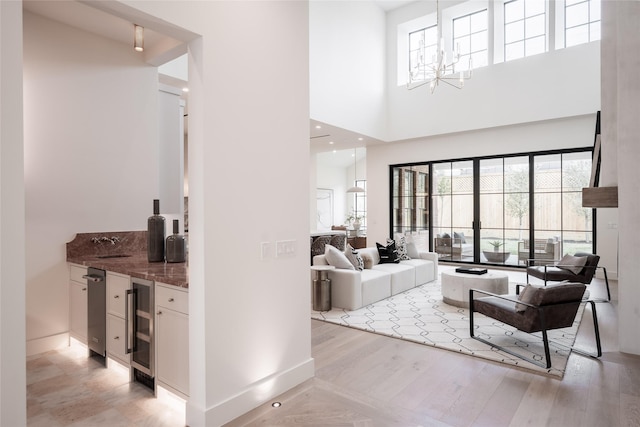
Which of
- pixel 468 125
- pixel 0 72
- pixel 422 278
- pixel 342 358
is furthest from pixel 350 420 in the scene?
pixel 468 125

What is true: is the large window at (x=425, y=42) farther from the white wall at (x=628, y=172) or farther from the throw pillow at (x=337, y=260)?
the throw pillow at (x=337, y=260)

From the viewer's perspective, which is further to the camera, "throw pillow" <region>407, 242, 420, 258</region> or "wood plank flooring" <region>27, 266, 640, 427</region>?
"throw pillow" <region>407, 242, 420, 258</region>

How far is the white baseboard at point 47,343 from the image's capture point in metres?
3.43

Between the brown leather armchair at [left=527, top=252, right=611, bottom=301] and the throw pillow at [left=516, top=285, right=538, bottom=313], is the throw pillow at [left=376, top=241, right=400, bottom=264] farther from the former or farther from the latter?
the throw pillow at [left=516, top=285, right=538, bottom=313]

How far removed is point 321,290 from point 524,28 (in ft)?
23.9

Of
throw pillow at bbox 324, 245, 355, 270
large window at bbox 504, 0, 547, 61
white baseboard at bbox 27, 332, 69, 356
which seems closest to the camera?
white baseboard at bbox 27, 332, 69, 356

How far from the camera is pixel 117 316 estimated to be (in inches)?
116

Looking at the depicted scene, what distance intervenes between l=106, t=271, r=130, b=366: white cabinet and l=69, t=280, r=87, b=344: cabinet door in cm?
55

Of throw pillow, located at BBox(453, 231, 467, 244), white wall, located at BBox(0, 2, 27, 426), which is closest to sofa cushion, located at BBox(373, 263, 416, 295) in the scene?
throw pillow, located at BBox(453, 231, 467, 244)

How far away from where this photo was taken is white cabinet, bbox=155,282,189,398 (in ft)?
7.88

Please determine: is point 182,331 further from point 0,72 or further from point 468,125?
point 468,125

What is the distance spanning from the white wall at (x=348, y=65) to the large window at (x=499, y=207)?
1.88 meters

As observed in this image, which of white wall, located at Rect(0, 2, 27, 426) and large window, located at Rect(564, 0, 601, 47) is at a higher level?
large window, located at Rect(564, 0, 601, 47)

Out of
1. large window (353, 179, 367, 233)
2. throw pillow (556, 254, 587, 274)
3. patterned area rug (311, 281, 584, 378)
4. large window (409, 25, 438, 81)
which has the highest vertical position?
large window (409, 25, 438, 81)
